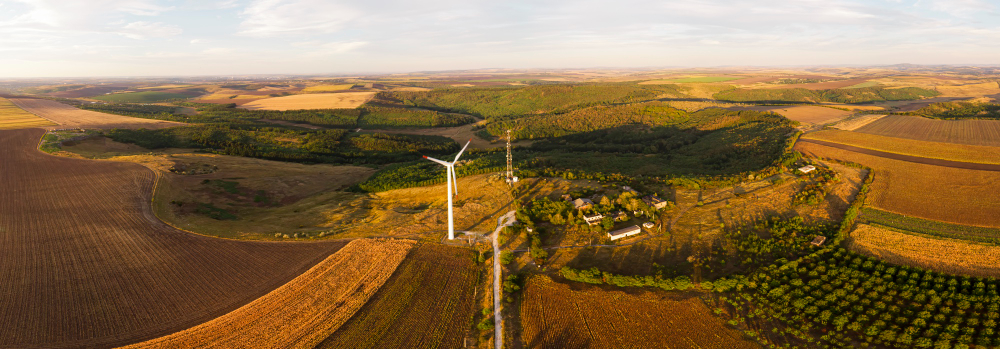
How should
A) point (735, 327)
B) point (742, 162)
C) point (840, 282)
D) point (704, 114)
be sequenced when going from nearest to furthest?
point (735, 327)
point (840, 282)
point (742, 162)
point (704, 114)

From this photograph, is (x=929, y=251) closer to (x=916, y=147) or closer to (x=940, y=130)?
(x=916, y=147)

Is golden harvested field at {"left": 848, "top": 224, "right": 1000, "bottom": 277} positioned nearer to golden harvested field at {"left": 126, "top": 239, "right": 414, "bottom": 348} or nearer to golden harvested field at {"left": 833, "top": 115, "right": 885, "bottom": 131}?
golden harvested field at {"left": 126, "top": 239, "right": 414, "bottom": 348}

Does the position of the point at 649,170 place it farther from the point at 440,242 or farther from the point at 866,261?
the point at 440,242

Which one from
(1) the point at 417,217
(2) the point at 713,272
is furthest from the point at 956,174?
(1) the point at 417,217

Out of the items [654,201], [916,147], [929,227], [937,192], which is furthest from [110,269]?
[916,147]

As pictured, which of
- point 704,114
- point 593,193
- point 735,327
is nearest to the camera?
point 735,327

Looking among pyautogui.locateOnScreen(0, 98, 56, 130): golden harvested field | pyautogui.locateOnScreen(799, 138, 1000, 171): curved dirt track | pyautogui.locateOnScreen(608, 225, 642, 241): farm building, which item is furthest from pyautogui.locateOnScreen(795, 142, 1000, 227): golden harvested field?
pyautogui.locateOnScreen(0, 98, 56, 130): golden harvested field
